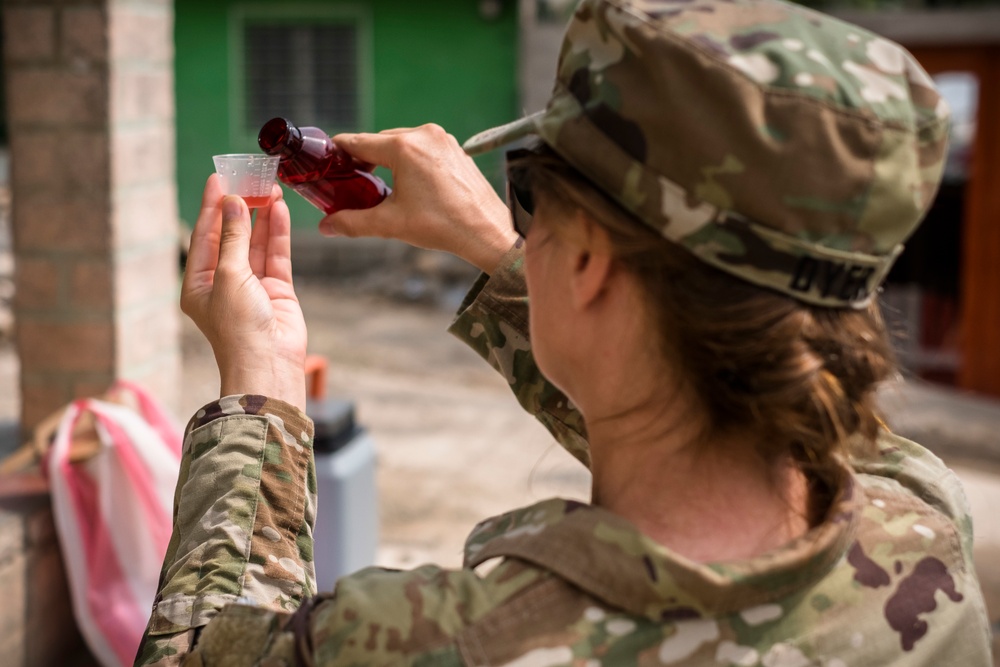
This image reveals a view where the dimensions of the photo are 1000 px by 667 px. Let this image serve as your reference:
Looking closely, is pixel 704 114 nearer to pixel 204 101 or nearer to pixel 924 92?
pixel 924 92

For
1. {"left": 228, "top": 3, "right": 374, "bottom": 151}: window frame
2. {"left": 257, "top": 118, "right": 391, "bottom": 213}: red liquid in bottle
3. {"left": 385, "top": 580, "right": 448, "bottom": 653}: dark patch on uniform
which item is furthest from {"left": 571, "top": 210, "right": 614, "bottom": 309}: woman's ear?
{"left": 228, "top": 3, "right": 374, "bottom": 151}: window frame

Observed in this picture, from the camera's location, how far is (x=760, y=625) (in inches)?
42.9

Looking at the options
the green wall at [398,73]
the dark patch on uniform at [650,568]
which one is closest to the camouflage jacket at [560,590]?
the dark patch on uniform at [650,568]

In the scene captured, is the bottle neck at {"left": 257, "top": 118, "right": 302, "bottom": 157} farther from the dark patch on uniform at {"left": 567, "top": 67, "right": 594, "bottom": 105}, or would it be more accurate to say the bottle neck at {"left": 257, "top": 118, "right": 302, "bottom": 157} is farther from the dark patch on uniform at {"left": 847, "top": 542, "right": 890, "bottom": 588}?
the dark patch on uniform at {"left": 847, "top": 542, "right": 890, "bottom": 588}

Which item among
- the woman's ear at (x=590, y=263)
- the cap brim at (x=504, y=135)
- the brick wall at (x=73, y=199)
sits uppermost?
the cap brim at (x=504, y=135)

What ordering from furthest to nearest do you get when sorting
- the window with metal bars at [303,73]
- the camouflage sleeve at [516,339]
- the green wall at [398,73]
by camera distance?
1. the window with metal bars at [303,73]
2. the green wall at [398,73]
3. the camouflage sleeve at [516,339]

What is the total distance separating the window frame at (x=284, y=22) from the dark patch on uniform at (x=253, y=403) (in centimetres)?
1252

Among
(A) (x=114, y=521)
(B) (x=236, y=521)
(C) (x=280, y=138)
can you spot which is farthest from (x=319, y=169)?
(A) (x=114, y=521)

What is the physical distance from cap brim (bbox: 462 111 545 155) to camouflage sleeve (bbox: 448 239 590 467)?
23cm

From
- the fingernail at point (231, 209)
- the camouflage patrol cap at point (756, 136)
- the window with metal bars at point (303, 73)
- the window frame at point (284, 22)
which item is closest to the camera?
the camouflage patrol cap at point (756, 136)

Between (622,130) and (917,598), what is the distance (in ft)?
1.87

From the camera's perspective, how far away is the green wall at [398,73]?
43.7 ft

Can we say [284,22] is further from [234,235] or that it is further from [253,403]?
[253,403]

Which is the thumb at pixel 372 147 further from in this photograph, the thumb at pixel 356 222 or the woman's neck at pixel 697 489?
the woman's neck at pixel 697 489
